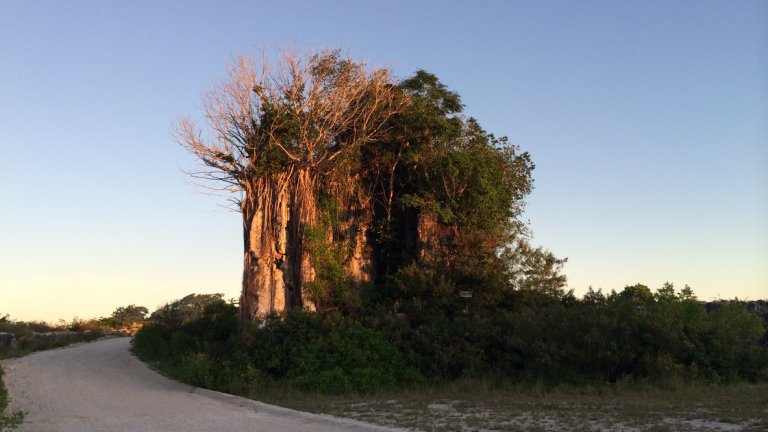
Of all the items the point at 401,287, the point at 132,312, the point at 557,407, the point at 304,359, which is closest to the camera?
the point at 557,407

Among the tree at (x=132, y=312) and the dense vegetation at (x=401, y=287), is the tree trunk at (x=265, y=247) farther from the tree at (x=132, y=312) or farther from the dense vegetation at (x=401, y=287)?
the tree at (x=132, y=312)

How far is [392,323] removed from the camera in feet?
75.3

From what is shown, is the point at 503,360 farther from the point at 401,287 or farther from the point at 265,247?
the point at 265,247

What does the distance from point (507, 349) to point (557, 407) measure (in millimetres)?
6415

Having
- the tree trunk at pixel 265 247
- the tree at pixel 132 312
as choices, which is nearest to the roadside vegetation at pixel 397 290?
the tree trunk at pixel 265 247

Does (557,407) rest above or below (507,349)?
below

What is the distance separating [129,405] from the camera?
54.6 feet

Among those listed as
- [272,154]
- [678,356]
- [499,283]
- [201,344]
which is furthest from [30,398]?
[678,356]

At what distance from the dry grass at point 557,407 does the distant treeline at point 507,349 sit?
123 cm

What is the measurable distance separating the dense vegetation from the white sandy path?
Result: 5.43 feet

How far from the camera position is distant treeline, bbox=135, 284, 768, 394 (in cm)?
1947

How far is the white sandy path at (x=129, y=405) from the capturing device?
524 inches

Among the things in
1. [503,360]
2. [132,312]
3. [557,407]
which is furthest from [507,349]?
[132,312]

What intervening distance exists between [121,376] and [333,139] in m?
12.2
